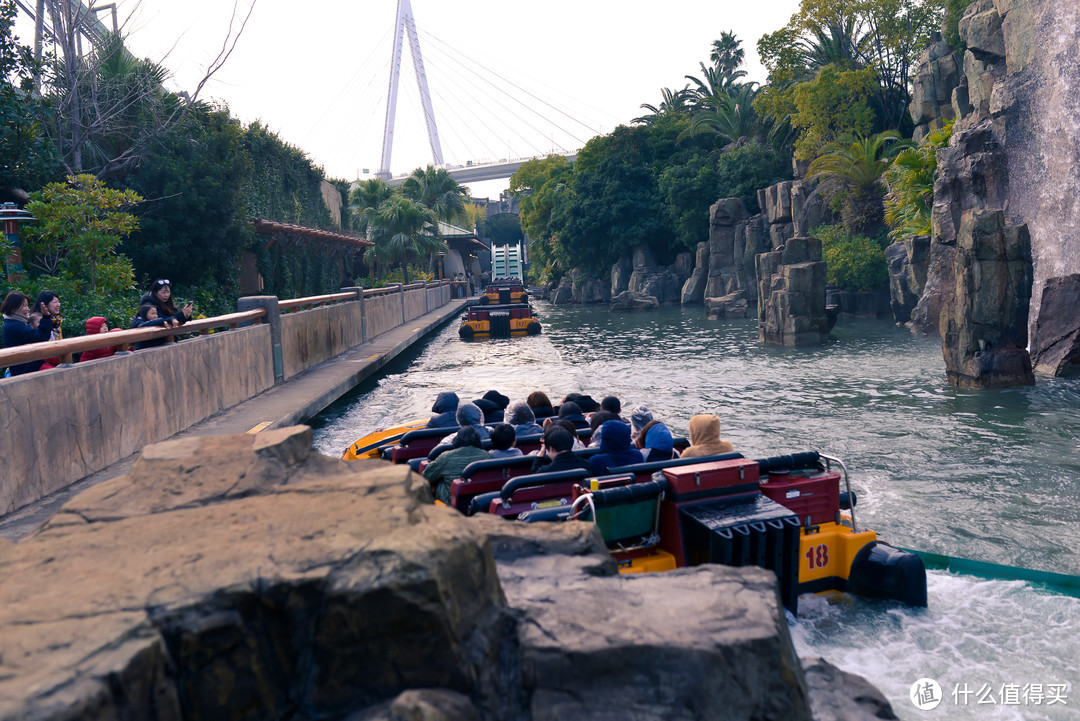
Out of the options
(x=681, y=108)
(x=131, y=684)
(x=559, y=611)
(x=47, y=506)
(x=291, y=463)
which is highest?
(x=681, y=108)

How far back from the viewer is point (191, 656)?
94.9 inches

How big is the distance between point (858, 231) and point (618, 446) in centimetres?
3377

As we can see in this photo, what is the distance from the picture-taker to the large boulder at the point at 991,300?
1456cm

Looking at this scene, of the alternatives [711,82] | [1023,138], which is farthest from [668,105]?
[1023,138]

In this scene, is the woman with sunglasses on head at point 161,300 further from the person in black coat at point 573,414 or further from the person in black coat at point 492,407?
the person in black coat at point 573,414

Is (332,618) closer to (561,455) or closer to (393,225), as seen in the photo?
(561,455)

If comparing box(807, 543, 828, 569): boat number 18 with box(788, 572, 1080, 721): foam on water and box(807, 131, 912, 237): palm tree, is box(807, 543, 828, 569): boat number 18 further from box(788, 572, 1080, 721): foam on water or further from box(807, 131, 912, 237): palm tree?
box(807, 131, 912, 237): palm tree

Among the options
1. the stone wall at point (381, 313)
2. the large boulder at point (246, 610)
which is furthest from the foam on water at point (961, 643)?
the stone wall at point (381, 313)

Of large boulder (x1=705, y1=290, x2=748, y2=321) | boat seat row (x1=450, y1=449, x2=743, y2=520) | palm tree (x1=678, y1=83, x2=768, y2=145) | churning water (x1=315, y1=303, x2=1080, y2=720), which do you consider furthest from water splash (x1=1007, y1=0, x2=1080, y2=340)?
palm tree (x1=678, y1=83, x2=768, y2=145)

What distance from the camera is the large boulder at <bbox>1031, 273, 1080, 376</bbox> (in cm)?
1612

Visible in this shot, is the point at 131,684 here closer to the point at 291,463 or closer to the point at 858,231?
the point at 291,463

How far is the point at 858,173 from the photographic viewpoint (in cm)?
3469

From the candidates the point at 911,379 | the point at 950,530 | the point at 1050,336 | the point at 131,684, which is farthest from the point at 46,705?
the point at 1050,336

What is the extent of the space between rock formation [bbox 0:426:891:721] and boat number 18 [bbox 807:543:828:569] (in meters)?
2.63
